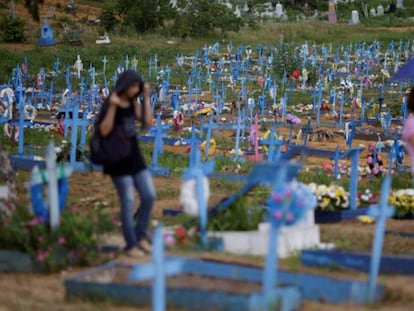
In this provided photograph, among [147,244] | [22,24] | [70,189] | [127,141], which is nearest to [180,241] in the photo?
[147,244]

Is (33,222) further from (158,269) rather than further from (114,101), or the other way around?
(158,269)

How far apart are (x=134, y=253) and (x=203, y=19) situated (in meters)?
33.4

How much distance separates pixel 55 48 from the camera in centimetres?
3553

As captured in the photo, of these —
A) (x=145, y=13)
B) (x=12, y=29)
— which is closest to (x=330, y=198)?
(x=12, y=29)

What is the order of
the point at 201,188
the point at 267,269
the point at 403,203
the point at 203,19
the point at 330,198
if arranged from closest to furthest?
the point at 267,269 < the point at 201,188 < the point at 330,198 < the point at 403,203 < the point at 203,19

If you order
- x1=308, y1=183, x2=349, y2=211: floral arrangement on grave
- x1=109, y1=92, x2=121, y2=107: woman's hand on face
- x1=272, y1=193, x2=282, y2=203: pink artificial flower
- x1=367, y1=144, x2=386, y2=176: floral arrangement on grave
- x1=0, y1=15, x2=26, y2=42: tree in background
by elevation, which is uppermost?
x1=0, y1=15, x2=26, y2=42: tree in background

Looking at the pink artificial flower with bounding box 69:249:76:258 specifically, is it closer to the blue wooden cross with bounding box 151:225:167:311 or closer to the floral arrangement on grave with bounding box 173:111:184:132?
the blue wooden cross with bounding box 151:225:167:311

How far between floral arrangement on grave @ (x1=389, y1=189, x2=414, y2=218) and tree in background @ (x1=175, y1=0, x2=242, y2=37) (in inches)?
1190

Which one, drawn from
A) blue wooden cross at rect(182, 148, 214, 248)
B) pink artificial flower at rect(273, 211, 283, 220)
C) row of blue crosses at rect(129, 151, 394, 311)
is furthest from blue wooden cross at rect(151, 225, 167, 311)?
blue wooden cross at rect(182, 148, 214, 248)

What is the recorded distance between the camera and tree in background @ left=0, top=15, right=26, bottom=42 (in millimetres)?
38062

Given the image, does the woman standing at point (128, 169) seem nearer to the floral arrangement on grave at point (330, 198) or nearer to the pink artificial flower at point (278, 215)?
the pink artificial flower at point (278, 215)

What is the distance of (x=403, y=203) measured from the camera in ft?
33.3

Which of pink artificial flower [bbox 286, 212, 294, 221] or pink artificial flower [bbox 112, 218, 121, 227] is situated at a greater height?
pink artificial flower [bbox 286, 212, 294, 221]

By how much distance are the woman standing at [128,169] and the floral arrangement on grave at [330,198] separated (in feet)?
9.59
